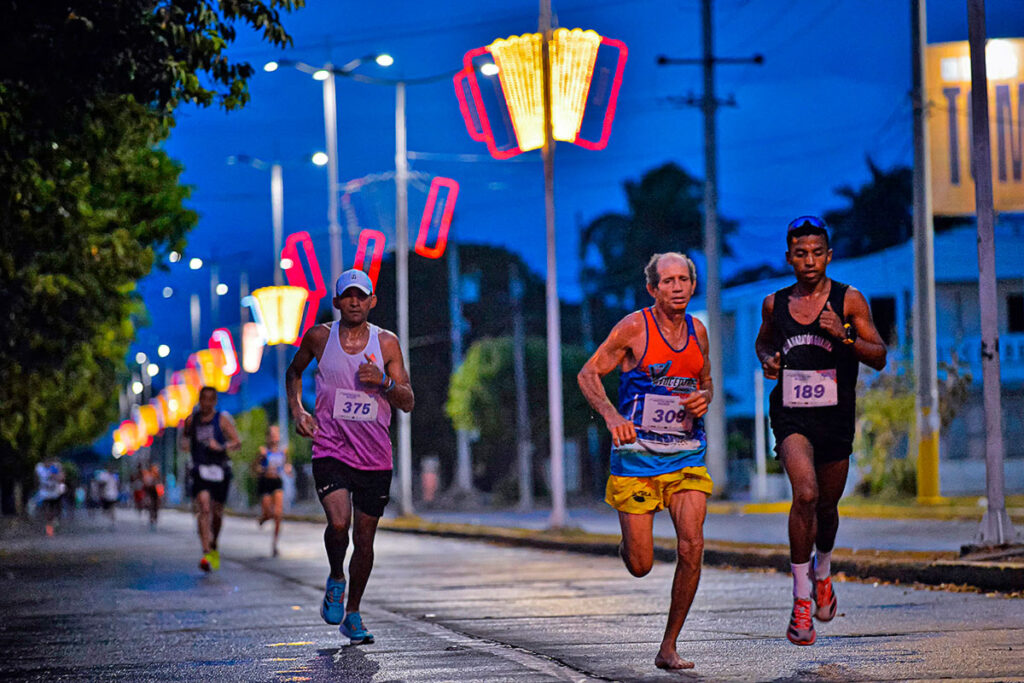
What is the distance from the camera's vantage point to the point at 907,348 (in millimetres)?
39188

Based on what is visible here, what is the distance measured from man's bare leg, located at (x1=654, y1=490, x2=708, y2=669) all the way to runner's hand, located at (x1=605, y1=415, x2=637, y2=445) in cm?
41

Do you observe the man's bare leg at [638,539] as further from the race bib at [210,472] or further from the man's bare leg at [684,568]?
the race bib at [210,472]

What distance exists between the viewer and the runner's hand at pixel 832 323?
8.06m

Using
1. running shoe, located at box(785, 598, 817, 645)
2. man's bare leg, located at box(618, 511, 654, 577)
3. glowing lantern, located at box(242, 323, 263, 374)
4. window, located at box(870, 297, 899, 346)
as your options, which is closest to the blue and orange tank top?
man's bare leg, located at box(618, 511, 654, 577)

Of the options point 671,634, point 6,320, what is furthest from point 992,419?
point 6,320

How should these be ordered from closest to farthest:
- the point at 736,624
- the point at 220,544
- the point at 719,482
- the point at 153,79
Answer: the point at 736,624, the point at 153,79, the point at 220,544, the point at 719,482

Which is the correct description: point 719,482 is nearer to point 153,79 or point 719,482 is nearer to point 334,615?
point 153,79

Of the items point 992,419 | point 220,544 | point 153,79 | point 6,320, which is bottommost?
point 220,544

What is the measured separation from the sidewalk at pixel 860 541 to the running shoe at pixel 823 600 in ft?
11.8

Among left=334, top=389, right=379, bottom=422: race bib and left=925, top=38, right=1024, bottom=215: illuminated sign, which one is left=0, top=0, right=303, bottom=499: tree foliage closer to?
left=334, top=389, right=379, bottom=422: race bib

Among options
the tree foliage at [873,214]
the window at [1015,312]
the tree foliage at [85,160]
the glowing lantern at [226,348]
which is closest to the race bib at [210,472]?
the tree foliage at [85,160]

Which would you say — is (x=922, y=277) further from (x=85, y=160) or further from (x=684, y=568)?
(x=684, y=568)

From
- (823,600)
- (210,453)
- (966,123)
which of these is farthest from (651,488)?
(966,123)

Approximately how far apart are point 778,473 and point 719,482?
9.68m
